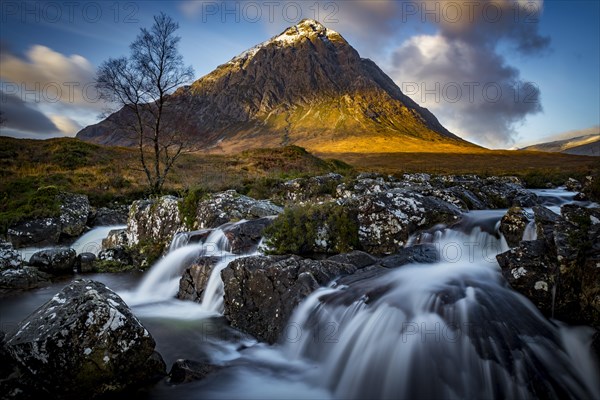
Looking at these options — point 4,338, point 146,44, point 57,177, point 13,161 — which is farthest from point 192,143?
point 13,161

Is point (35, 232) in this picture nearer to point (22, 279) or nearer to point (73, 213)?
point (73, 213)

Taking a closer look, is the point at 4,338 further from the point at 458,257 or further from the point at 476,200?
the point at 476,200

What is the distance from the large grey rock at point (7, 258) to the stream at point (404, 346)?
3566 mm

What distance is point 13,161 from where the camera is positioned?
1291 inches

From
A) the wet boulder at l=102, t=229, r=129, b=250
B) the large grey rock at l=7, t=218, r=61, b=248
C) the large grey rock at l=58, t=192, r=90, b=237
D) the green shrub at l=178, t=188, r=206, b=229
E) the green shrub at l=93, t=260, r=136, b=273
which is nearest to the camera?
the green shrub at l=93, t=260, r=136, b=273

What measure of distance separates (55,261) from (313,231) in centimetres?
921

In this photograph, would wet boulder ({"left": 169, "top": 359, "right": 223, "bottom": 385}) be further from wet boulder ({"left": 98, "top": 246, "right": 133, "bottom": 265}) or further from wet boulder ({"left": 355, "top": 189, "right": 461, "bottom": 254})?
wet boulder ({"left": 98, "top": 246, "right": 133, "bottom": 265})

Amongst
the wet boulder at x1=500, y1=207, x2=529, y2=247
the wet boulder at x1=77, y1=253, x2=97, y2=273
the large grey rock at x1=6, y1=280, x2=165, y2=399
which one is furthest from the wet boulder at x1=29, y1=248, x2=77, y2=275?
the wet boulder at x1=500, y1=207, x2=529, y2=247

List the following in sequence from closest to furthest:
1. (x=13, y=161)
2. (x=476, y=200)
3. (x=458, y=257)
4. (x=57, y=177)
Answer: (x=458, y=257), (x=476, y=200), (x=57, y=177), (x=13, y=161)

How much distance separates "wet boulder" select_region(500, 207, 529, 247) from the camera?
9.04 metres

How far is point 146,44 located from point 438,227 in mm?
18495

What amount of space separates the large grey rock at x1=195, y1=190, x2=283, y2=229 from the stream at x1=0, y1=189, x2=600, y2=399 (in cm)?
513

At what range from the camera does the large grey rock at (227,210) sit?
1320 cm

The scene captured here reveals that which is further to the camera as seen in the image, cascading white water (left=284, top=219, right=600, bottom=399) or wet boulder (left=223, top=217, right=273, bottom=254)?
wet boulder (left=223, top=217, right=273, bottom=254)
